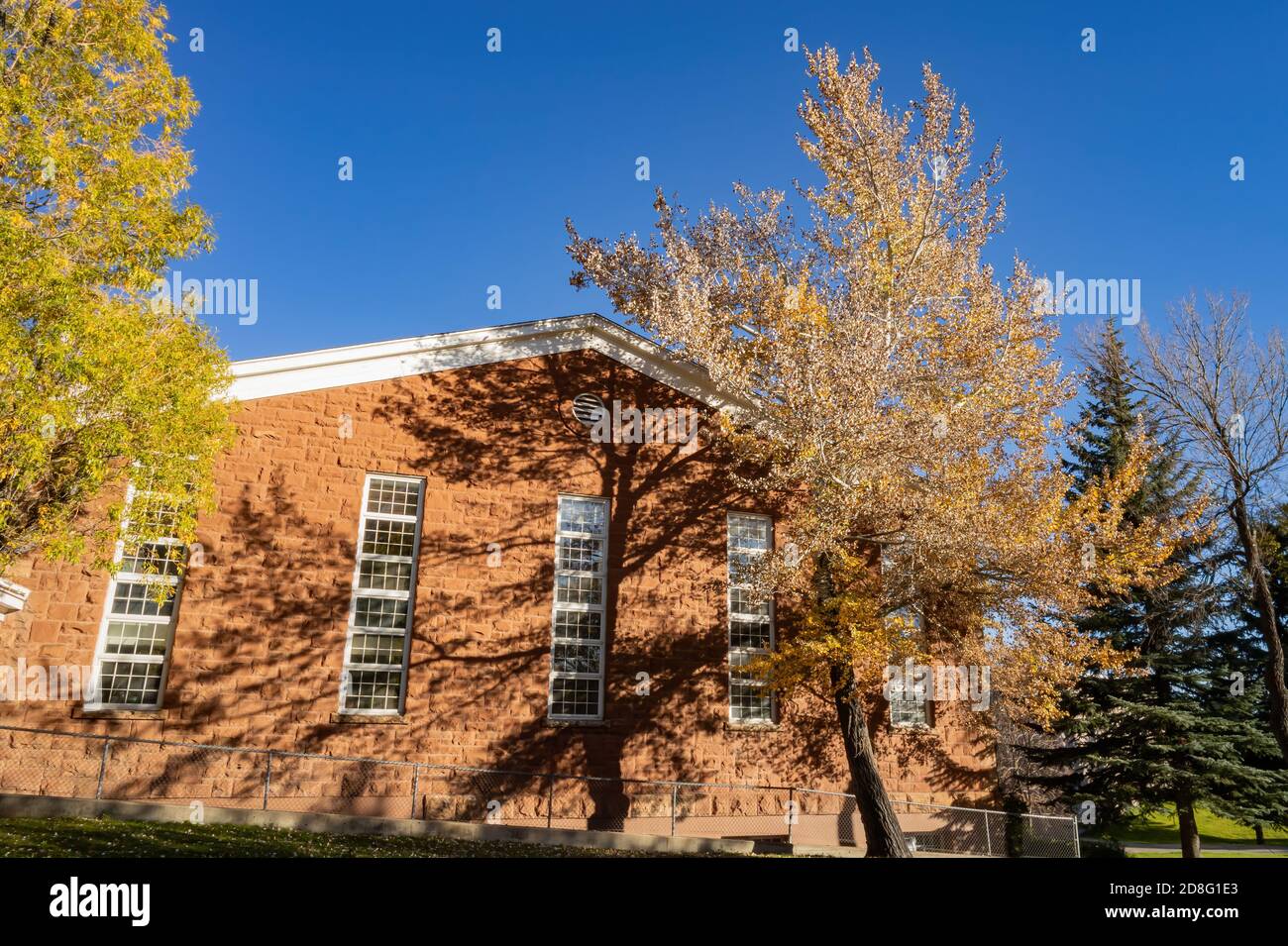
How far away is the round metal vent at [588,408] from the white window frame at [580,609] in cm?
183

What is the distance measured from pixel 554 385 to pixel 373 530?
5.06m

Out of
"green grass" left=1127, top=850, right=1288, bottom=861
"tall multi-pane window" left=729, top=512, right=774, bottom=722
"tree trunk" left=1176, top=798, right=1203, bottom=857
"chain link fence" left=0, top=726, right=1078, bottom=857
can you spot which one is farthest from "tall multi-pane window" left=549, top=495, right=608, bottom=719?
"green grass" left=1127, top=850, right=1288, bottom=861

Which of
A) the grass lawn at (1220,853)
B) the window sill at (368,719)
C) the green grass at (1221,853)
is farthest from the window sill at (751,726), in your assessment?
the green grass at (1221,853)

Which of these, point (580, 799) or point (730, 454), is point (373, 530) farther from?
point (730, 454)

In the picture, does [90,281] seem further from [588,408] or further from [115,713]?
[588,408]

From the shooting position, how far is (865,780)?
49.1 ft

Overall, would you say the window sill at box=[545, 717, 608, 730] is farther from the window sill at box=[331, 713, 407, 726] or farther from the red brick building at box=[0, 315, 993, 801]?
the window sill at box=[331, 713, 407, 726]

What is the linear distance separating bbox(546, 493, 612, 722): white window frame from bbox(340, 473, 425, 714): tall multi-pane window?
284 cm

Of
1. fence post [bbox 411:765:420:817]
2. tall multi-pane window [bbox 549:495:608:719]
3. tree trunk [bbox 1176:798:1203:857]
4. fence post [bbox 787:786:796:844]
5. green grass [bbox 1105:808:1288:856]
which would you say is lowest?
green grass [bbox 1105:808:1288:856]

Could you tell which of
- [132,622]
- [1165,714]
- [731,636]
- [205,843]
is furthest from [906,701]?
[132,622]

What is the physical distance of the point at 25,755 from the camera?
1279 cm

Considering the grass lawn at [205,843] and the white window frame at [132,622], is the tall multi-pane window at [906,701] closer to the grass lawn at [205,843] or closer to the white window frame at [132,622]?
the grass lawn at [205,843]

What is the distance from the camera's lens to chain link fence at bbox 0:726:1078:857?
13.0 metres

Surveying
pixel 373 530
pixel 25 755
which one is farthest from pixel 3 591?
pixel 373 530
